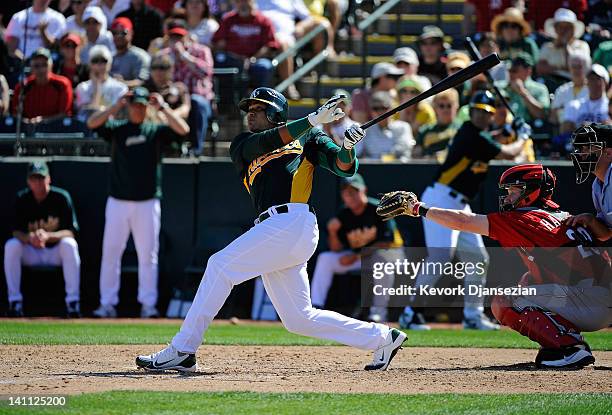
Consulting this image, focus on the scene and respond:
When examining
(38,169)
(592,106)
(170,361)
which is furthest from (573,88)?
(170,361)

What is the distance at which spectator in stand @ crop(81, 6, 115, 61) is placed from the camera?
15156mm

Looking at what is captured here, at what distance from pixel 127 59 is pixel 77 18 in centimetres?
158

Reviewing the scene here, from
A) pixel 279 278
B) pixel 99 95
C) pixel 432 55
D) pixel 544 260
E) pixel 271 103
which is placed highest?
pixel 432 55

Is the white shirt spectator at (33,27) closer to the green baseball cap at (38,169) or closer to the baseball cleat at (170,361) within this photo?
the green baseball cap at (38,169)

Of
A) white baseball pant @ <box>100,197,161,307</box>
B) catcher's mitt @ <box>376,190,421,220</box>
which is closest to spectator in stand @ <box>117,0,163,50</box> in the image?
white baseball pant @ <box>100,197,161,307</box>

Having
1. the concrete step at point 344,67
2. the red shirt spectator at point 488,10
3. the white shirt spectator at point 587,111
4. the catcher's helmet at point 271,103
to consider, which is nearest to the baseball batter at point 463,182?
the white shirt spectator at point 587,111

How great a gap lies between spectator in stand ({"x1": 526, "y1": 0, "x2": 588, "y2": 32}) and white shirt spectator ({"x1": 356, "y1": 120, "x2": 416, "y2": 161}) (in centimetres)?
343

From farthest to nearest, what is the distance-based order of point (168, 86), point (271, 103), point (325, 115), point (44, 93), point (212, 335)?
point (44, 93) < point (168, 86) < point (212, 335) < point (271, 103) < point (325, 115)

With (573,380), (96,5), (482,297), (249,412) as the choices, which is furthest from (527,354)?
(96,5)

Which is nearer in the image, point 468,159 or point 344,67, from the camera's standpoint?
point 468,159

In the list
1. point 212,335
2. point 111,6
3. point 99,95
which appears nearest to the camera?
point 212,335

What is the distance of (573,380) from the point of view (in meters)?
7.21

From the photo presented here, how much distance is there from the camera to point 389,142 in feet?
43.5

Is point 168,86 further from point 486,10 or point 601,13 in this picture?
point 601,13
